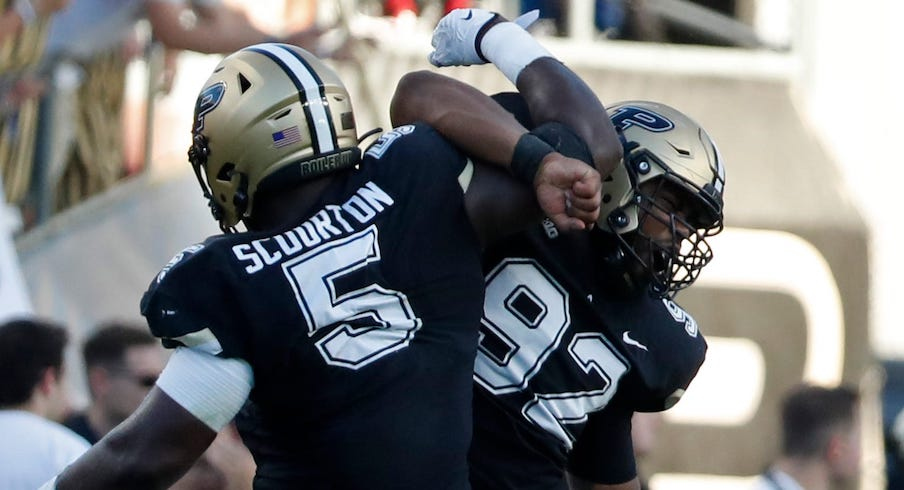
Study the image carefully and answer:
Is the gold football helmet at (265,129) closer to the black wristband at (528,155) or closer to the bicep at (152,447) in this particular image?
the black wristband at (528,155)

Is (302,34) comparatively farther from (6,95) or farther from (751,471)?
(751,471)

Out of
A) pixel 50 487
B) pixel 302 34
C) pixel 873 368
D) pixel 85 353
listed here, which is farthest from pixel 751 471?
pixel 50 487

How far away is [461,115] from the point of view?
319 centimetres

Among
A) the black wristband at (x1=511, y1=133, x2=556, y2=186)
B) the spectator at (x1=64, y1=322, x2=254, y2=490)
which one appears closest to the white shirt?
the spectator at (x1=64, y1=322, x2=254, y2=490)

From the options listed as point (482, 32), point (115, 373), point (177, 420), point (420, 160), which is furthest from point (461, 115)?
point (115, 373)

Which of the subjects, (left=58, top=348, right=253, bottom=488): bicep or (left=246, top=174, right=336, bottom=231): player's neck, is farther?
(left=246, top=174, right=336, bottom=231): player's neck

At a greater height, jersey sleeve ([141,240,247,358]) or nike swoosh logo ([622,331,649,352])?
jersey sleeve ([141,240,247,358])

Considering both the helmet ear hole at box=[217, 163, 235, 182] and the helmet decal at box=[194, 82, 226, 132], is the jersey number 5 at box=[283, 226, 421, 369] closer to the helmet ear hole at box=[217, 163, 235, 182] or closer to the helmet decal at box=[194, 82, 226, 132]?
the helmet ear hole at box=[217, 163, 235, 182]

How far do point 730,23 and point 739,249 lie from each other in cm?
230

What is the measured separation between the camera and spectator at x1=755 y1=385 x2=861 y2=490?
6.34 m

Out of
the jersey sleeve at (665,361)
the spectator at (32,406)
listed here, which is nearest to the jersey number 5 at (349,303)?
the jersey sleeve at (665,361)

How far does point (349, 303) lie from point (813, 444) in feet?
12.3

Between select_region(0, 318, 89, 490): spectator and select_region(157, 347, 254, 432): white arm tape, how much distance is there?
1.60 metres

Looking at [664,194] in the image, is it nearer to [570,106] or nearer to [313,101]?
[570,106]
